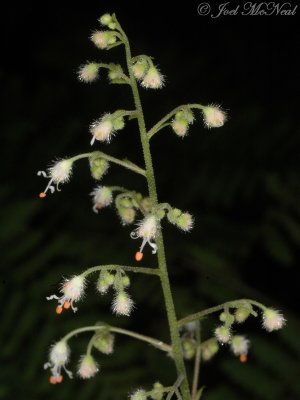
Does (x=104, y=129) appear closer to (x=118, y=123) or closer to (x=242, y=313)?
(x=118, y=123)

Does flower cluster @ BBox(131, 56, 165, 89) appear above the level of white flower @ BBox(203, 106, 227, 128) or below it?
above

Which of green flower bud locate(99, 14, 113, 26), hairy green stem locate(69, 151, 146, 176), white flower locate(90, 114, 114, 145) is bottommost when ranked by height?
hairy green stem locate(69, 151, 146, 176)

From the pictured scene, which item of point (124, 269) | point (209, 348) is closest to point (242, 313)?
point (209, 348)

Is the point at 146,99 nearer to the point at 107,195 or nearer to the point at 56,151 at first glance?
the point at 56,151

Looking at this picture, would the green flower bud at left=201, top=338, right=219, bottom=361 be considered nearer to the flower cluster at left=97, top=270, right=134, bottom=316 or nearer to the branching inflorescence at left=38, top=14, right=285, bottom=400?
the branching inflorescence at left=38, top=14, right=285, bottom=400

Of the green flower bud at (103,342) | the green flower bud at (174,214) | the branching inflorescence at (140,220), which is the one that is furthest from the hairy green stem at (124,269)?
the green flower bud at (103,342)

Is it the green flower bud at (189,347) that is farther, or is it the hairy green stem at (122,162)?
the green flower bud at (189,347)

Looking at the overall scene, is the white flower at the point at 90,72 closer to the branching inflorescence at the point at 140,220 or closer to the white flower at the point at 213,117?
the branching inflorescence at the point at 140,220

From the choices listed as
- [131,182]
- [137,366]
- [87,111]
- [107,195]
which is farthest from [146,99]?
[107,195]

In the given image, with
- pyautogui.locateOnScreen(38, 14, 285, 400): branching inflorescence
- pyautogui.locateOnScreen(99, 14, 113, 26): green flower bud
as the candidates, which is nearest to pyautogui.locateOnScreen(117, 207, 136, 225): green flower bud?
pyautogui.locateOnScreen(38, 14, 285, 400): branching inflorescence
